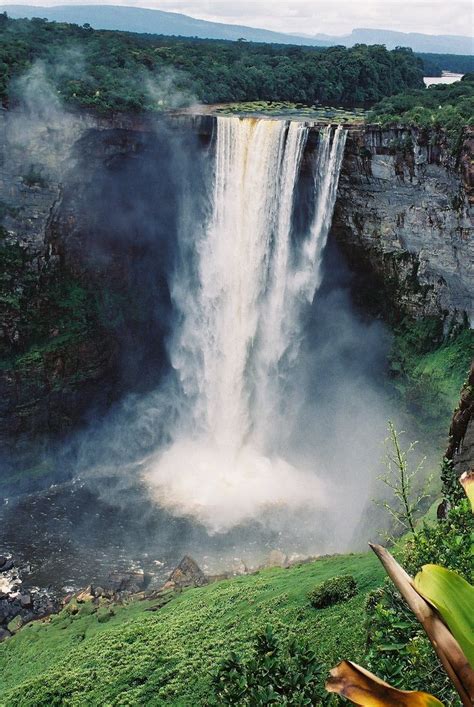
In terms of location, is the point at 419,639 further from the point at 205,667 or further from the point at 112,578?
the point at 112,578

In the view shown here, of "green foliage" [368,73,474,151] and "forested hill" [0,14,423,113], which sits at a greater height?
"forested hill" [0,14,423,113]

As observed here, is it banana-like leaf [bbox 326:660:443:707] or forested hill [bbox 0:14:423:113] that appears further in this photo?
forested hill [bbox 0:14:423:113]

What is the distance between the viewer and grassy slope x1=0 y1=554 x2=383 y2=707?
40.2 feet

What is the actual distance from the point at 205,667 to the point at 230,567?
8562mm

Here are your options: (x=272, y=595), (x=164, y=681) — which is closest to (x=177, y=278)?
(x=272, y=595)

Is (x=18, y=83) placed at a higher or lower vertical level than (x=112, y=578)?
higher

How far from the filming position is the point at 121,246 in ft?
96.0

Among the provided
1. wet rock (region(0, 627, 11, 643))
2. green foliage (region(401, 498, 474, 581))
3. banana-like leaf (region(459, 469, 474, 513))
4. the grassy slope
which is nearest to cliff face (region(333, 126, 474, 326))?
the grassy slope

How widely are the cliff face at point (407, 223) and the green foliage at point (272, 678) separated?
1877 centimetres

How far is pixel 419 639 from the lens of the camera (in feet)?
22.4

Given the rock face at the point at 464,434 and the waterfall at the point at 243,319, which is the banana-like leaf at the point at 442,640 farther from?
the waterfall at the point at 243,319

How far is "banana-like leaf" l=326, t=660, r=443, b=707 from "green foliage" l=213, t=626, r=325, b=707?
2590 millimetres

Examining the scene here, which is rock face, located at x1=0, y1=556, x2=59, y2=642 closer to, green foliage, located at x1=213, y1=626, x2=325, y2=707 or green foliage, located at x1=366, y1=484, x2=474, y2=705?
green foliage, located at x1=366, y1=484, x2=474, y2=705

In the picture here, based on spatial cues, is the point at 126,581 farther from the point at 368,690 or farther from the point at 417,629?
the point at 368,690
